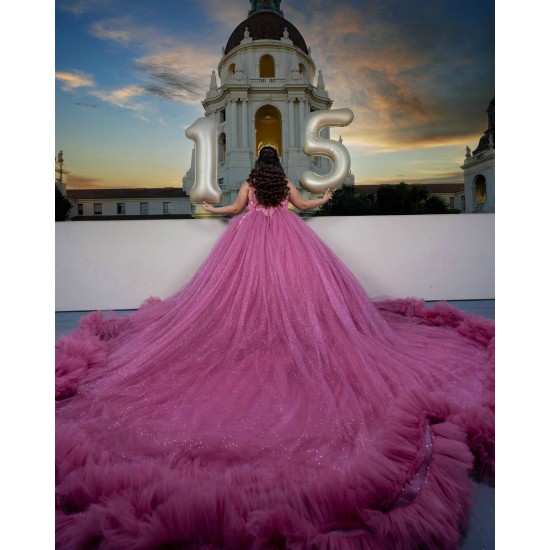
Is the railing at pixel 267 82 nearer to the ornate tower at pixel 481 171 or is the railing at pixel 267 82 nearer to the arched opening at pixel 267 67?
the arched opening at pixel 267 67

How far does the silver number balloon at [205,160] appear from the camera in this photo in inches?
101

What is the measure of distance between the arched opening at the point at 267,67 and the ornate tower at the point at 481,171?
563cm

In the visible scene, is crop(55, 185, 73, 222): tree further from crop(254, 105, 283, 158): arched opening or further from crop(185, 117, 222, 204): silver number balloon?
crop(254, 105, 283, 158): arched opening

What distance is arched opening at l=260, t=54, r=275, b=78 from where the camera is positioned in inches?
461

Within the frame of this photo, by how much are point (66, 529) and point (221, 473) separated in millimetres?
328

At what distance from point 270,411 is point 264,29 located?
1117 centimetres

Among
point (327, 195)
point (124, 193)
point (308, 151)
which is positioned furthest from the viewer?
point (124, 193)

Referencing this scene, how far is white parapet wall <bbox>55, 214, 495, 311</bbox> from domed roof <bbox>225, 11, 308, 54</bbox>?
9.21 m

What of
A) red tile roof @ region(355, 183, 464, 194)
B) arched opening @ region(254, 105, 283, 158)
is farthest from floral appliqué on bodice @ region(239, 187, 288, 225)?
arched opening @ region(254, 105, 283, 158)

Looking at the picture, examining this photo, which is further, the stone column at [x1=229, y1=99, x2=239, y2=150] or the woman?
the stone column at [x1=229, y1=99, x2=239, y2=150]

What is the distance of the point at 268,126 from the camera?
1198 cm

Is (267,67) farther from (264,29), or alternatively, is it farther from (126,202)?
(126,202)

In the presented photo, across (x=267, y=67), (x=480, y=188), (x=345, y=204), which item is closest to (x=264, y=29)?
(x=267, y=67)
